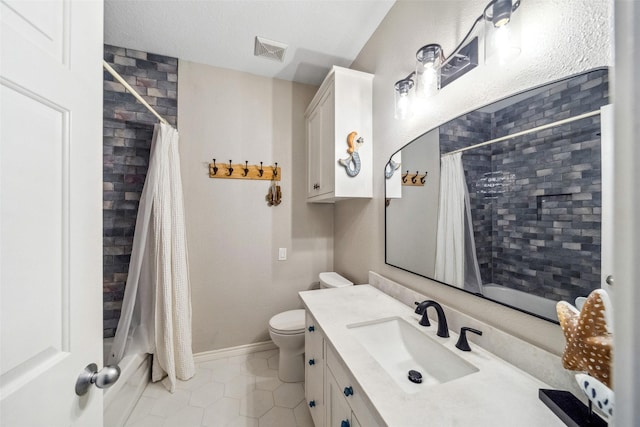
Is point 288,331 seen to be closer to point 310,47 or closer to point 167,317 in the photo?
point 167,317

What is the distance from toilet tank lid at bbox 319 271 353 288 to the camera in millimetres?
1926

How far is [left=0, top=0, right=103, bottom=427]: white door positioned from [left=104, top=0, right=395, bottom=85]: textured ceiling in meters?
1.19

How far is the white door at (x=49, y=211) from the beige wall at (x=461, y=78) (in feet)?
4.26

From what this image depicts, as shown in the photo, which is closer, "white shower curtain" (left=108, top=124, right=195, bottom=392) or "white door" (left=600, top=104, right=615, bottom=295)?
"white door" (left=600, top=104, right=615, bottom=295)

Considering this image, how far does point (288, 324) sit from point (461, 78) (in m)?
1.86

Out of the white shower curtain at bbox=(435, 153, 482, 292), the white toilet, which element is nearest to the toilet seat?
A: the white toilet

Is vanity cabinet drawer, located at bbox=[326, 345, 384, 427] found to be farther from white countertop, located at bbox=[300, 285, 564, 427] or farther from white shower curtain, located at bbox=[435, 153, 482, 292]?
white shower curtain, located at bbox=[435, 153, 482, 292]

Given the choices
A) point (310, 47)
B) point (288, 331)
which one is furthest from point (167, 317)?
point (310, 47)

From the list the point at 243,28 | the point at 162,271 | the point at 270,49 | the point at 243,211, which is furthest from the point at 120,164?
the point at 270,49

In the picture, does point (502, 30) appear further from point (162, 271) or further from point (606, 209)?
point (162, 271)

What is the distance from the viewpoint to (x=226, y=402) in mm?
1596

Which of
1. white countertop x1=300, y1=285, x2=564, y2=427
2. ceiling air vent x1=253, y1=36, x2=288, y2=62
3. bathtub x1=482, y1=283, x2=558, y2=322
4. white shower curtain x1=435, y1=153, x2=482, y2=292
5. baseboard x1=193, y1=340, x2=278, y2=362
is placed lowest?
baseboard x1=193, y1=340, x2=278, y2=362

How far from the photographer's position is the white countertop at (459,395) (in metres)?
0.60

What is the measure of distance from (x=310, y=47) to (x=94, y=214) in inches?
74.3
